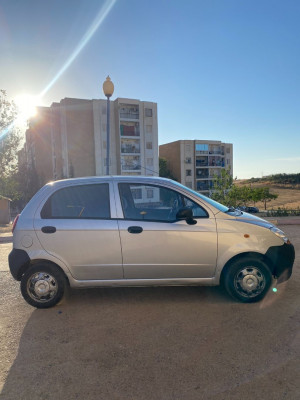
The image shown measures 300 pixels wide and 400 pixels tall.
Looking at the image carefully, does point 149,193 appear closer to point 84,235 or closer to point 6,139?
point 84,235

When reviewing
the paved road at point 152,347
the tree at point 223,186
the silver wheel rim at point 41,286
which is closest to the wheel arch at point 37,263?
the silver wheel rim at point 41,286

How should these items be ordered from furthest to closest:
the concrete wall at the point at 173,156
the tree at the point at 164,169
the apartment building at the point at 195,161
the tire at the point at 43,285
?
1. the tree at the point at 164,169
2. the concrete wall at the point at 173,156
3. the apartment building at the point at 195,161
4. the tire at the point at 43,285

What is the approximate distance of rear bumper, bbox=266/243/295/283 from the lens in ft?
12.6

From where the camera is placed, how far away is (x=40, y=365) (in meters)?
2.63

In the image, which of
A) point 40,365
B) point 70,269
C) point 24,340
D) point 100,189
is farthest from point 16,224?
point 40,365

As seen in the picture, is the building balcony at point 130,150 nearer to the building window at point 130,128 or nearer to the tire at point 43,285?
the building window at point 130,128

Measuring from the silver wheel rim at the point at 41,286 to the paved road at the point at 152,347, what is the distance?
19 centimetres

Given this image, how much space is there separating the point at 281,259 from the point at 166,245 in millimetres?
1596

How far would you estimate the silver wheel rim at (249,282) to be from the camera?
380 centimetres

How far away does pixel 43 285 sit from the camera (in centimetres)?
379

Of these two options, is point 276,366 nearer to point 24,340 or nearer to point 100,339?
point 100,339

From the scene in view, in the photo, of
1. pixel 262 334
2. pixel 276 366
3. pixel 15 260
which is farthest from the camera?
pixel 15 260

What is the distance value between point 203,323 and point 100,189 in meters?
2.14

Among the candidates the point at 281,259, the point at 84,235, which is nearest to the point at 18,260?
→ the point at 84,235
